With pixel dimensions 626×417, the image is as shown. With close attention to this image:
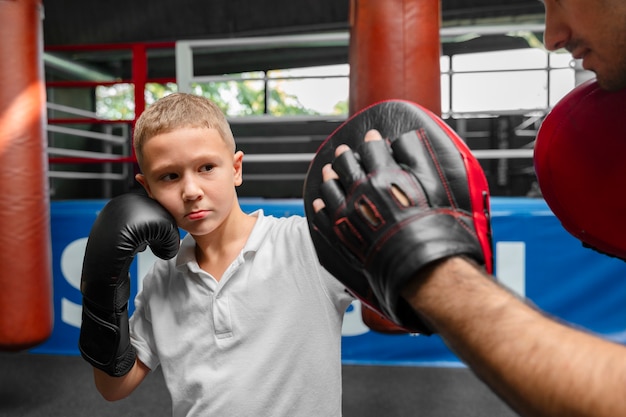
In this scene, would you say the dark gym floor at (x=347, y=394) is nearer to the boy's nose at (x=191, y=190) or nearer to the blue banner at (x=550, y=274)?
the blue banner at (x=550, y=274)

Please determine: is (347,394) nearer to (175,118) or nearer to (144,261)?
(144,261)

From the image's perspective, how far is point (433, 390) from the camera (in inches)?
81.7

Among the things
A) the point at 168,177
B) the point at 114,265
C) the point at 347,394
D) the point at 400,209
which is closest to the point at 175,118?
the point at 168,177

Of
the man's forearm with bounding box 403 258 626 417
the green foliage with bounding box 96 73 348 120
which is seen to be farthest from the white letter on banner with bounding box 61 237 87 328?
the green foliage with bounding box 96 73 348 120

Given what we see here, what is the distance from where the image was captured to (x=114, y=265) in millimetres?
817

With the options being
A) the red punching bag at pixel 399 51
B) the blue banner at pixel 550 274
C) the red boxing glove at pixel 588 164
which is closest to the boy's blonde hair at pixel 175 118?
the red boxing glove at pixel 588 164

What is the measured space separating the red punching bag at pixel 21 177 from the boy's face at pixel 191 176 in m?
→ 1.14

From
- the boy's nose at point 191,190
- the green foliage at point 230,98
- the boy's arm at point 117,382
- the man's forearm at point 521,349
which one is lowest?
the boy's arm at point 117,382

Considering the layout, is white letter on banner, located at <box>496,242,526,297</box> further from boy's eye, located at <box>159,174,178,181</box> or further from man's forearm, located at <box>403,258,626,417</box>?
man's forearm, located at <box>403,258,626,417</box>

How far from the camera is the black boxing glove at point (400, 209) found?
1.41ft

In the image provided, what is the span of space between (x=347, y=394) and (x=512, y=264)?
2.96 ft

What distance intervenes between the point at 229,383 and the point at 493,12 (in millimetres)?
4354

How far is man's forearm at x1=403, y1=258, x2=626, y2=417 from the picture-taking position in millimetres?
324

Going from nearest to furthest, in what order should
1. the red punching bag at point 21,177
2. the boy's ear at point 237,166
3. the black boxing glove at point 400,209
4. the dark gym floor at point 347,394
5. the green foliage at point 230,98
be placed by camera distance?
the black boxing glove at point 400,209 → the boy's ear at point 237,166 → the red punching bag at point 21,177 → the dark gym floor at point 347,394 → the green foliage at point 230,98
